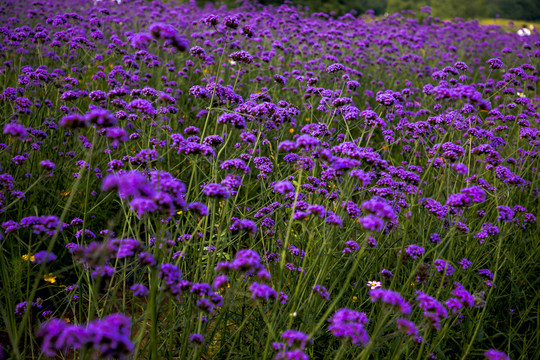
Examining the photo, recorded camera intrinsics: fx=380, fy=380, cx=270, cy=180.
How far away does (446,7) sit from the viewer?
33.1 m

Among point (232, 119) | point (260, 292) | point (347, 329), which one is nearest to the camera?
point (347, 329)

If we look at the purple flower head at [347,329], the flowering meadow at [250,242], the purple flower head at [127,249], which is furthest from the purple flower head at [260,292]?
the purple flower head at [127,249]

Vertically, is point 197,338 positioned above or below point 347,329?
below

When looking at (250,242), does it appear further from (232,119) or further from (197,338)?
(197,338)

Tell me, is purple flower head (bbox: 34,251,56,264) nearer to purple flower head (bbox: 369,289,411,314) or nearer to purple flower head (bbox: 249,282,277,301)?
purple flower head (bbox: 249,282,277,301)

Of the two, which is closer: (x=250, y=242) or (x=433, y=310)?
(x=433, y=310)

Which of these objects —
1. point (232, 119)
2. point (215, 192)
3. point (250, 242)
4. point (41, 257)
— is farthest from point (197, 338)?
point (250, 242)

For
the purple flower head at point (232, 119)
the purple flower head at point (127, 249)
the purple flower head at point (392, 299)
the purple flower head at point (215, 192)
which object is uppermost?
the purple flower head at point (232, 119)

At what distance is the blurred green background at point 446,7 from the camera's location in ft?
84.3

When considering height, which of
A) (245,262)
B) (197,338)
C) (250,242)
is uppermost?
(245,262)

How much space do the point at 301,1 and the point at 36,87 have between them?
24289mm

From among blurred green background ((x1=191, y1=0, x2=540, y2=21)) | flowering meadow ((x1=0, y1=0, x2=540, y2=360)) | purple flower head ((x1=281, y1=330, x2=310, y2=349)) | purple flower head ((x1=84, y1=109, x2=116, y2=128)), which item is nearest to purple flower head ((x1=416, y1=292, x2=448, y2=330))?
flowering meadow ((x1=0, y1=0, x2=540, y2=360))

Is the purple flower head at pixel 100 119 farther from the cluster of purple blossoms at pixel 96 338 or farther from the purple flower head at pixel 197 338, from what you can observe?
the purple flower head at pixel 197 338

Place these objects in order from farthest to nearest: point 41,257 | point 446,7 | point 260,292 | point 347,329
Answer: point 446,7, point 41,257, point 260,292, point 347,329
